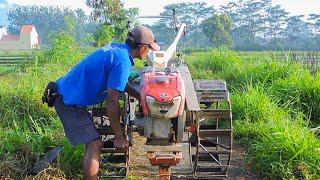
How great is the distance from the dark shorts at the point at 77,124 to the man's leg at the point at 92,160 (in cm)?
6

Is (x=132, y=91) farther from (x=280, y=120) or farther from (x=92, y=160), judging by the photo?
Answer: (x=280, y=120)

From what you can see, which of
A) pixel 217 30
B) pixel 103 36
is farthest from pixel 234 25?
pixel 103 36

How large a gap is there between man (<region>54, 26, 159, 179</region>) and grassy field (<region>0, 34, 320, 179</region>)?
84 centimetres

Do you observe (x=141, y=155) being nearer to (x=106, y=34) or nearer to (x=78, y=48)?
(x=78, y=48)

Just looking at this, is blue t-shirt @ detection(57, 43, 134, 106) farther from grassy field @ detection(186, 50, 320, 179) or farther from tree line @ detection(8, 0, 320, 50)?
tree line @ detection(8, 0, 320, 50)

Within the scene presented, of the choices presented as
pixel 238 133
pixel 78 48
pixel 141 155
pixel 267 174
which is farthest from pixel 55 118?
pixel 78 48

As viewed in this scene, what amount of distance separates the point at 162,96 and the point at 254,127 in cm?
390

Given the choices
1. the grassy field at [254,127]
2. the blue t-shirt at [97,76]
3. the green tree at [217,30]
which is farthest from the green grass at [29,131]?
the green tree at [217,30]

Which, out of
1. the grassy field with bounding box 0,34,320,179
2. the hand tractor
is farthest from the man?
the grassy field with bounding box 0,34,320,179

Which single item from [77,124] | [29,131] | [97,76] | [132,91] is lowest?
→ [29,131]

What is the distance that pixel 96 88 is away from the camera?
14.2 feet

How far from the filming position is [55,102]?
15.0 feet

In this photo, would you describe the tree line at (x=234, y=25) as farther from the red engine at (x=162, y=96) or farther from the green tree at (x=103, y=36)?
the red engine at (x=162, y=96)

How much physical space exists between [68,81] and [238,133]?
3.79m
